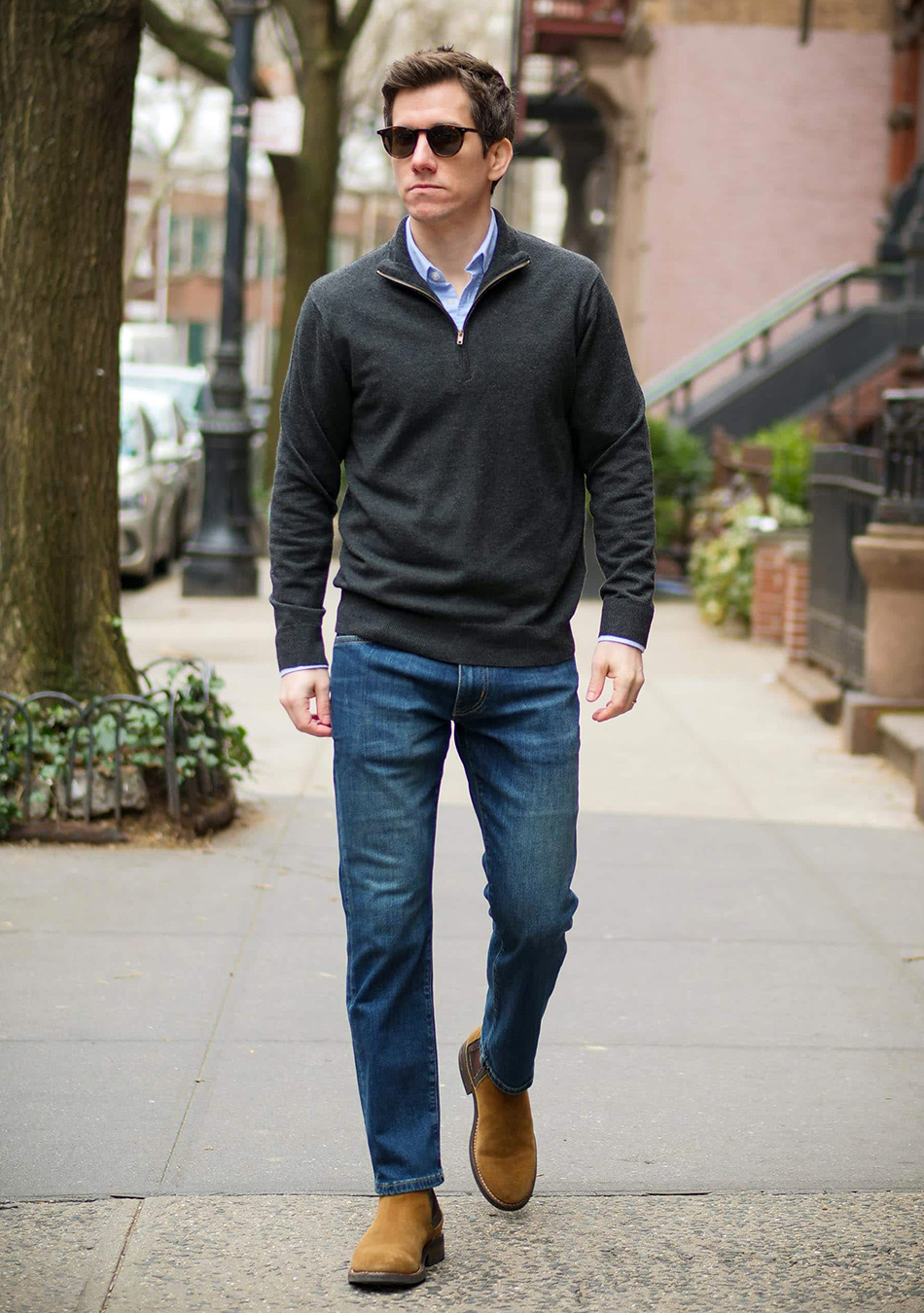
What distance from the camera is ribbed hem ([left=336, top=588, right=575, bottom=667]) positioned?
323 cm

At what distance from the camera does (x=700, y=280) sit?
23219mm

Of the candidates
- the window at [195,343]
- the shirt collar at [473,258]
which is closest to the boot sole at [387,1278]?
the shirt collar at [473,258]

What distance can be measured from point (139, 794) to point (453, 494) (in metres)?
3.45

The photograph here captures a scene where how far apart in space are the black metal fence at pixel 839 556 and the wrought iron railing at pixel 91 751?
3.73 m

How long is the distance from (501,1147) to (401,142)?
185 centimetres

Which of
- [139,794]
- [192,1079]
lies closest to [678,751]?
[139,794]

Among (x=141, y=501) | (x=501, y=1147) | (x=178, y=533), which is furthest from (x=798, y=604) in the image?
(x=178, y=533)

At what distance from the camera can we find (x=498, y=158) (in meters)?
3.30

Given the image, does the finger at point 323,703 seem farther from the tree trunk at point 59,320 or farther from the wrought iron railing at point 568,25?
the wrought iron railing at point 568,25

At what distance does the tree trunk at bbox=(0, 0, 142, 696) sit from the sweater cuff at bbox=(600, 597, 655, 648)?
12.1 ft

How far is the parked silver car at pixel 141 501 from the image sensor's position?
14.7 meters

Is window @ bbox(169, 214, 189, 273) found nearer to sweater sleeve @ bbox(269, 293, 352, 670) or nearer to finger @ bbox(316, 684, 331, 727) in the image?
sweater sleeve @ bbox(269, 293, 352, 670)

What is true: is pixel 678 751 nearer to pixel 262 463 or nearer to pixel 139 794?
pixel 139 794

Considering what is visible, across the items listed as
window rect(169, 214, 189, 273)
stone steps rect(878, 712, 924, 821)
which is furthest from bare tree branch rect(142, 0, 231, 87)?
window rect(169, 214, 189, 273)
